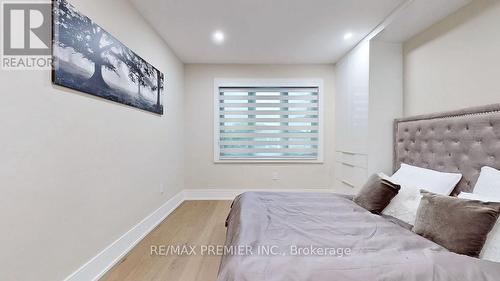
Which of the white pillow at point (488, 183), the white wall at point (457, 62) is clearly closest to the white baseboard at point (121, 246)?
the white pillow at point (488, 183)

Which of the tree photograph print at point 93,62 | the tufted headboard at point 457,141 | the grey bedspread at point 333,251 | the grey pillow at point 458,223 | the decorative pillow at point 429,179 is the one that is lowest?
the grey bedspread at point 333,251

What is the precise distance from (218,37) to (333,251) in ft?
9.13

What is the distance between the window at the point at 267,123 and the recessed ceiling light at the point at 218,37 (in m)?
1.09

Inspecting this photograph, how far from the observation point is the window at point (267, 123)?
421 centimetres

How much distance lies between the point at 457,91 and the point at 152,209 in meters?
3.44

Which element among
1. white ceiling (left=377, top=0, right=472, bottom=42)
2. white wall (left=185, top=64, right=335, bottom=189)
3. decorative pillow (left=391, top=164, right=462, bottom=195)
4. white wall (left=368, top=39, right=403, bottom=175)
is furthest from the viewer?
white wall (left=185, top=64, right=335, bottom=189)

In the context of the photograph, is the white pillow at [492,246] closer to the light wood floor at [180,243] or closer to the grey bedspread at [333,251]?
the grey bedspread at [333,251]

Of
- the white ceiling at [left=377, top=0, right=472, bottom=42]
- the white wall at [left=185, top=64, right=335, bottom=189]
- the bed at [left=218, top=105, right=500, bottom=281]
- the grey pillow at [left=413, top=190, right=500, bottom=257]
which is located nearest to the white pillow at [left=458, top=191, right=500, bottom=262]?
the grey pillow at [left=413, top=190, right=500, bottom=257]

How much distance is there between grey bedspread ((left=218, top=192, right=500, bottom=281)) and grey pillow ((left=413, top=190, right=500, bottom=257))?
0.09 m

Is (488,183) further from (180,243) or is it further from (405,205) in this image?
(180,243)

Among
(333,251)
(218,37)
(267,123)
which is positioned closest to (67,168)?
(333,251)

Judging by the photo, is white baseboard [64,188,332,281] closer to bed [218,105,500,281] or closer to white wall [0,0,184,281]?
white wall [0,0,184,281]

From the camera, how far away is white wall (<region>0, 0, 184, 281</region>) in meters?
1.20

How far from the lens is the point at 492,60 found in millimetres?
1825
